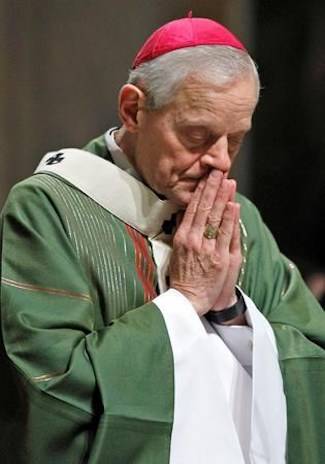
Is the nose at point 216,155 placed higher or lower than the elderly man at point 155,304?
higher

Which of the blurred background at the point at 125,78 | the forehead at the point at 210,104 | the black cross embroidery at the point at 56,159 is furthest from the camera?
the blurred background at the point at 125,78

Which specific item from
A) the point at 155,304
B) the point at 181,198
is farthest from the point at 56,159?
the point at 155,304

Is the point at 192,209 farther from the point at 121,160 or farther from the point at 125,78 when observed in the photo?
the point at 125,78

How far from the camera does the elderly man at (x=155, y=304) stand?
155 centimetres

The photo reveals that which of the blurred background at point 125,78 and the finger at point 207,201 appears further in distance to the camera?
the blurred background at point 125,78

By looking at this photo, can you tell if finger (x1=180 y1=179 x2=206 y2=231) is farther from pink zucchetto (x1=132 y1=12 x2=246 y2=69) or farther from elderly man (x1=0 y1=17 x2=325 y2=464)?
pink zucchetto (x1=132 y1=12 x2=246 y2=69)

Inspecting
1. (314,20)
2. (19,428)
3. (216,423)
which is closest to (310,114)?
(314,20)

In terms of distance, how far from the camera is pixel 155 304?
1623 mm

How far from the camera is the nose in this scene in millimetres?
1663

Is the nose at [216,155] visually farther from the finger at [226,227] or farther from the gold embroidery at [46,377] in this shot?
the gold embroidery at [46,377]

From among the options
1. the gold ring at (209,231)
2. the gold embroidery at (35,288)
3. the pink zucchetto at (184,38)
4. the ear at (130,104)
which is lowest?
the gold embroidery at (35,288)

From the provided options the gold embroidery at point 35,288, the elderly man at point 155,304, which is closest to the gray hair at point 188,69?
the elderly man at point 155,304

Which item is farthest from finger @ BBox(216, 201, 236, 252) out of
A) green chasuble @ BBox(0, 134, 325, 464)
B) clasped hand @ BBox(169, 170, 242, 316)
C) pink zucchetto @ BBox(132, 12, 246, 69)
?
pink zucchetto @ BBox(132, 12, 246, 69)

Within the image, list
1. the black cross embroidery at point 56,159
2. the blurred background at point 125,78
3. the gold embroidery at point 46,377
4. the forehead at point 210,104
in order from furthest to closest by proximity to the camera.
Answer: the blurred background at point 125,78, the black cross embroidery at point 56,159, the forehead at point 210,104, the gold embroidery at point 46,377
